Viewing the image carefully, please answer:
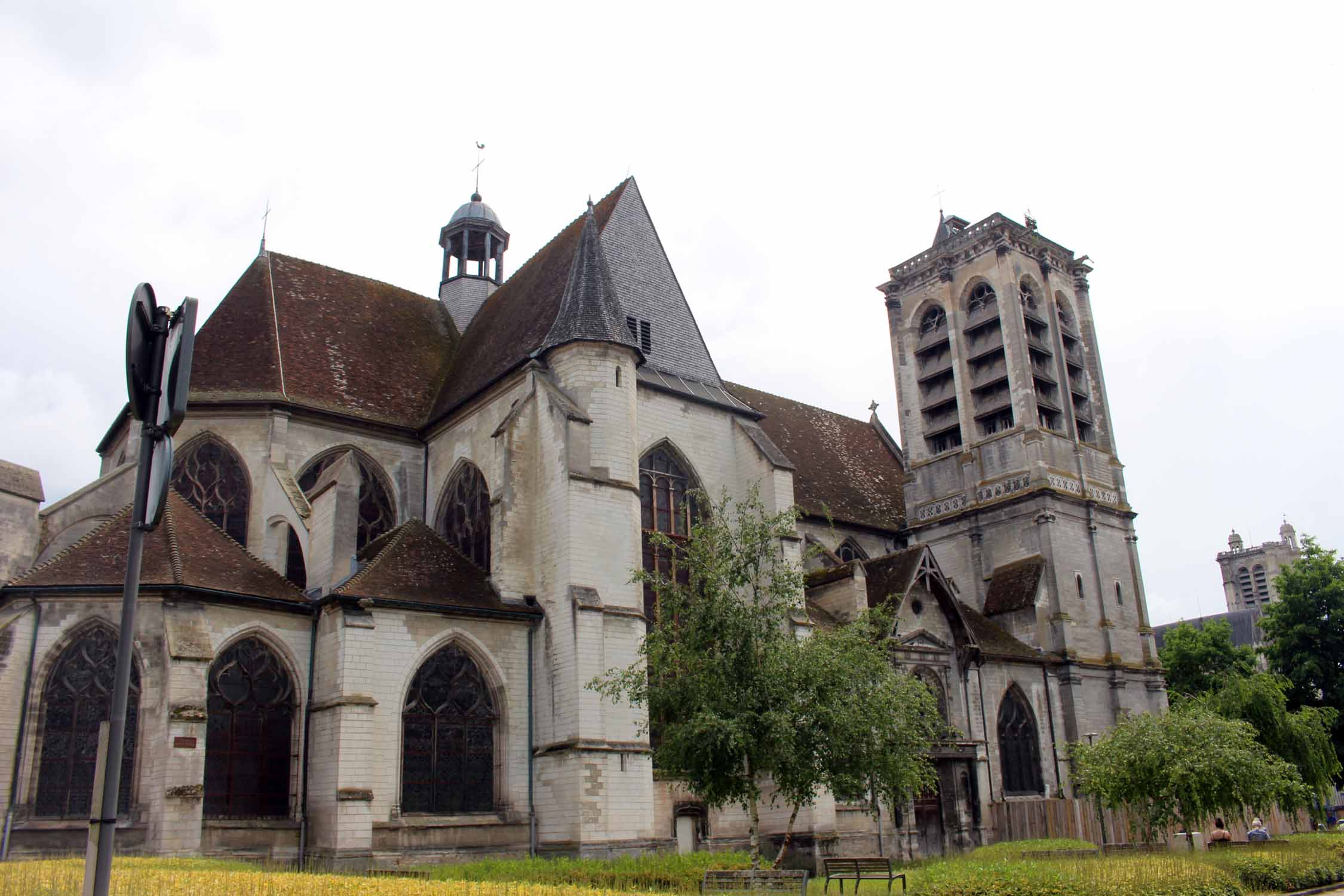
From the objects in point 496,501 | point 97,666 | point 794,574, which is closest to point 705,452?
point 496,501

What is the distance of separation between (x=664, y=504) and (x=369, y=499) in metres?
7.25

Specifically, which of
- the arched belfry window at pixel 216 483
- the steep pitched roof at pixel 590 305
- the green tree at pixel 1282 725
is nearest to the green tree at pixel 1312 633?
the green tree at pixel 1282 725

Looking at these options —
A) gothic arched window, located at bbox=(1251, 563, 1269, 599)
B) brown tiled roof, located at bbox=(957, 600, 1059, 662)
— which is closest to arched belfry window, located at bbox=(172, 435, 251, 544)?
brown tiled roof, located at bbox=(957, 600, 1059, 662)

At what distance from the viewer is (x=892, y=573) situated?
96.0 ft

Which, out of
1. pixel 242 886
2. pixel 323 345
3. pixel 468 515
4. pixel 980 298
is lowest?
pixel 242 886

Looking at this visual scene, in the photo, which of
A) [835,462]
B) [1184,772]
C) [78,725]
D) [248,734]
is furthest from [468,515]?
[835,462]

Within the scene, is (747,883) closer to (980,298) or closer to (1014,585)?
(1014,585)

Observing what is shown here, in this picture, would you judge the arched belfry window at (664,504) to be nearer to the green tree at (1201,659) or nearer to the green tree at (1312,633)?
the green tree at (1312,633)

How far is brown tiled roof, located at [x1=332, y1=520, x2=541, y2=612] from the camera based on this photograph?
20953 millimetres

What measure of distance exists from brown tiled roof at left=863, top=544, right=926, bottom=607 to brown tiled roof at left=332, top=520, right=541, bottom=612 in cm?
1081

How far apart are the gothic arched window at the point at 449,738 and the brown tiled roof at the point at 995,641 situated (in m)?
14.0

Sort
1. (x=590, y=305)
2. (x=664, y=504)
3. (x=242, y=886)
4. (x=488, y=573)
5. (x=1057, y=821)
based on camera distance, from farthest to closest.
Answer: (x=1057, y=821) < (x=664, y=504) < (x=590, y=305) < (x=488, y=573) < (x=242, y=886)

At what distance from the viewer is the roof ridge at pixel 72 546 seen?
19469mm

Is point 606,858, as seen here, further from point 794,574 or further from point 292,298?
point 292,298
